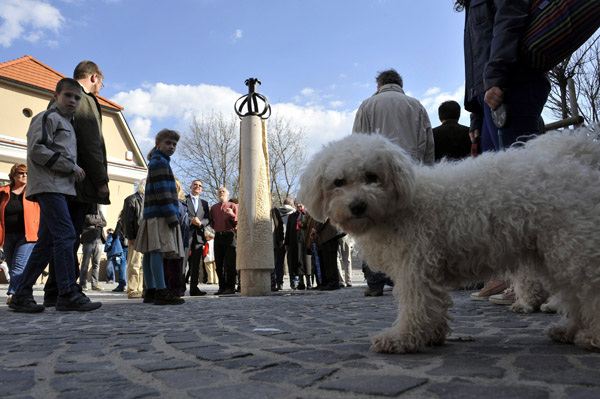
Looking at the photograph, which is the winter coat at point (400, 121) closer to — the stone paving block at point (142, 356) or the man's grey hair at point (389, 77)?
the man's grey hair at point (389, 77)

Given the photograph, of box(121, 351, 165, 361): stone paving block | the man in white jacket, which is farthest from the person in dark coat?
box(121, 351, 165, 361): stone paving block

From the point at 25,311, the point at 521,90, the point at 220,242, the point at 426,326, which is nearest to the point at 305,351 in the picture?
the point at 426,326

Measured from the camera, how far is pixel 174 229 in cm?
737

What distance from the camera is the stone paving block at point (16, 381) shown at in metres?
2.10

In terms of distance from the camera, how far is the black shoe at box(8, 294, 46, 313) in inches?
228

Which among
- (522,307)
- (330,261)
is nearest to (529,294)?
(522,307)

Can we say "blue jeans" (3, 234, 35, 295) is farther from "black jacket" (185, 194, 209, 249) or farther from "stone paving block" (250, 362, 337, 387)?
"stone paving block" (250, 362, 337, 387)

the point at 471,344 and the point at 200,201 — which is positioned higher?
the point at 200,201

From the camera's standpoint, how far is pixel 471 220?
2682 mm

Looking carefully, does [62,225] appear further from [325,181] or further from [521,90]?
[521,90]

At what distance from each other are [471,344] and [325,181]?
1322 millimetres

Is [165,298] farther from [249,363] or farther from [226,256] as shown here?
[249,363]

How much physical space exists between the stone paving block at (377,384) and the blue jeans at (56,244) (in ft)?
14.9

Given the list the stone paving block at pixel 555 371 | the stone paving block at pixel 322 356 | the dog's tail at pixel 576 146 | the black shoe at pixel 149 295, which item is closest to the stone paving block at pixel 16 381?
the stone paving block at pixel 322 356
